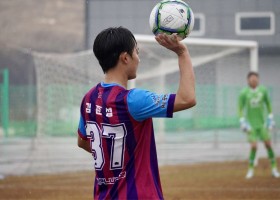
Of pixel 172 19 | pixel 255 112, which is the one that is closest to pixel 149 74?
pixel 255 112

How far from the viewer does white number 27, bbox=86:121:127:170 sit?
14.0ft

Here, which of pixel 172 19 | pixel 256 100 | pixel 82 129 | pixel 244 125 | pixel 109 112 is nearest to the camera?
pixel 109 112

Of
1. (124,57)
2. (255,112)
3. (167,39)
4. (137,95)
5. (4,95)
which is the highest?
(167,39)

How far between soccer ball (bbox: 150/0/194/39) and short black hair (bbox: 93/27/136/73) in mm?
265

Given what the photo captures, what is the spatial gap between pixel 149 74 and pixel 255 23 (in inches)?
391

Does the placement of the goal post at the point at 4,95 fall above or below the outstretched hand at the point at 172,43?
below

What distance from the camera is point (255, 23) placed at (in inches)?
1024

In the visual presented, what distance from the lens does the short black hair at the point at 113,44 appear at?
4.27m

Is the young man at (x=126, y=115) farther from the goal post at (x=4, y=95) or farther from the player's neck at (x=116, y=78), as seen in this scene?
the goal post at (x=4, y=95)

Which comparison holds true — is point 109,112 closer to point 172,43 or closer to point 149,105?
point 149,105

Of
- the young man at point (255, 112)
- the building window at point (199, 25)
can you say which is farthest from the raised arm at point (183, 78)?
the building window at point (199, 25)

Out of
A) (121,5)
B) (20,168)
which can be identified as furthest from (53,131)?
(121,5)

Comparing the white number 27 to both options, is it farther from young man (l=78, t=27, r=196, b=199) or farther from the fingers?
the fingers

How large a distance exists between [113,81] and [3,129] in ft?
62.3
